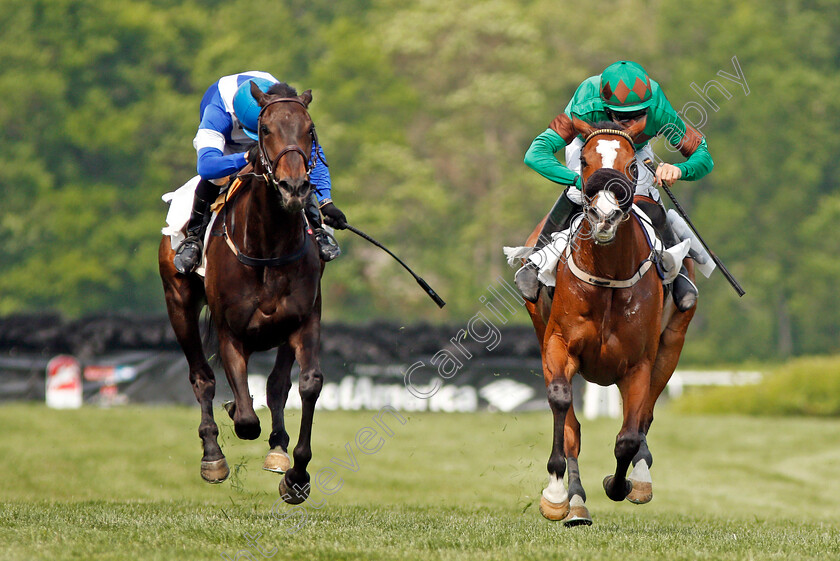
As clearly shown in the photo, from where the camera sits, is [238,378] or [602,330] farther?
[238,378]

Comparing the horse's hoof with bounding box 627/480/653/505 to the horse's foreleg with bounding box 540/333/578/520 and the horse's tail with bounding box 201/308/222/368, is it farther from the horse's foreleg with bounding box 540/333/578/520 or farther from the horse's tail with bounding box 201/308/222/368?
the horse's tail with bounding box 201/308/222/368

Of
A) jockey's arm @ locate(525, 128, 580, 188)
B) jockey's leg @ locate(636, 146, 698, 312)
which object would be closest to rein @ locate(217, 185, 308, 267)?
jockey's arm @ locate(525, 128, 580, 188)

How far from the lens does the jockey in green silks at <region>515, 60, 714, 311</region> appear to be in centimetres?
745

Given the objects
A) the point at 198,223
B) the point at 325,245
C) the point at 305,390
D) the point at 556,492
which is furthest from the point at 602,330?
the point at 198,223

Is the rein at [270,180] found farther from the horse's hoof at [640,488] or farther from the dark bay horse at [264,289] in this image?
the horse's hoof at [640,488]

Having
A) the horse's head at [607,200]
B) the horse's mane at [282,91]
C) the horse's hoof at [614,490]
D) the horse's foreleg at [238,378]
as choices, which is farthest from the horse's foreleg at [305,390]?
the horse's head at [607,200]

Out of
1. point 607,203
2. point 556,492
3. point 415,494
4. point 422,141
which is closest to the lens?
point 607,203

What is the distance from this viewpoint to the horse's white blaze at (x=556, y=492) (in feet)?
23.1

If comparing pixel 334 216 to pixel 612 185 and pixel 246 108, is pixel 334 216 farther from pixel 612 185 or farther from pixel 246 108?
pixel 612 185

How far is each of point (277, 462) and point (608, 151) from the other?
10.1 feet

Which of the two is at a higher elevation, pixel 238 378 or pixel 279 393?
pixel 238 378

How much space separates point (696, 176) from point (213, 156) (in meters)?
3.18

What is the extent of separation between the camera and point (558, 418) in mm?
7113

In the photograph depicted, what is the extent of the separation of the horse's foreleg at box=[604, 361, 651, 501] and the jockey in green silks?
934 millimetres
